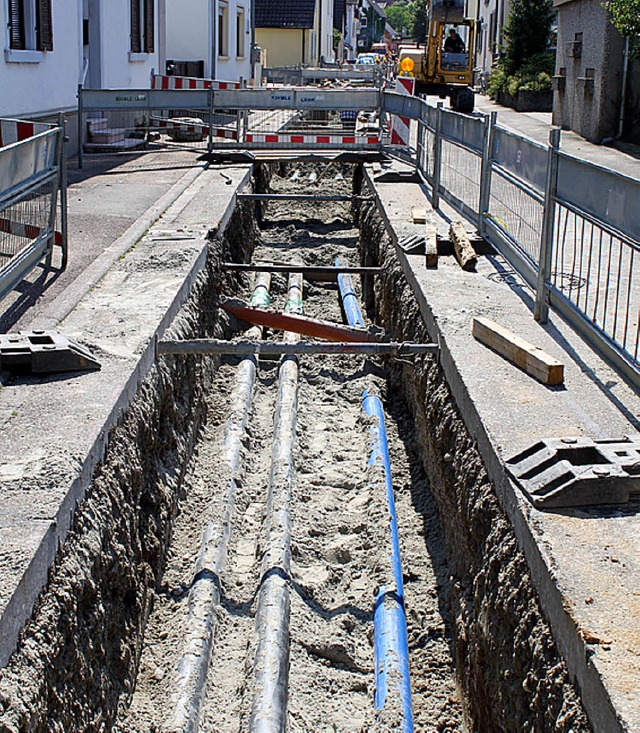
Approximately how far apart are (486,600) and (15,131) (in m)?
6.04

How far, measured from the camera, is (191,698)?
4570mm

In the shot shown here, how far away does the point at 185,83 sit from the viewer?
19.4 meters

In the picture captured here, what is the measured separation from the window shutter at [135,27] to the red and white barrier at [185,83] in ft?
2.37

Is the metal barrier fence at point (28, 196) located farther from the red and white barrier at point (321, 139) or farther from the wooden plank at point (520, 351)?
the red and white barrier at point (321, 139)

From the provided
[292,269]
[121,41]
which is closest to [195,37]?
[121,41]

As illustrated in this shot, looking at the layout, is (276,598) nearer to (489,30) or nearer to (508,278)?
(508,278)

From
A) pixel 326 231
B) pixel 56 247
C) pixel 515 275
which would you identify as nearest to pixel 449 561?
pixel 515 275

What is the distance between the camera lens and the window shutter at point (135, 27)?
21030 mm

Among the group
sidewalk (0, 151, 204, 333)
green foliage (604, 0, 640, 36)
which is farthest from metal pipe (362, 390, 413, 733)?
green foliage (604, 0, 640, 36)

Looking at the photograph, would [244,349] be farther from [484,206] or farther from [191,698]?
[484,206]

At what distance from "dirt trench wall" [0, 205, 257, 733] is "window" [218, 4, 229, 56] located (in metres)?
26.5

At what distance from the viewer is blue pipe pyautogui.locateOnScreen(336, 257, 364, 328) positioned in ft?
34.0

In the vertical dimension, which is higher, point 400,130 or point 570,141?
point 400,130

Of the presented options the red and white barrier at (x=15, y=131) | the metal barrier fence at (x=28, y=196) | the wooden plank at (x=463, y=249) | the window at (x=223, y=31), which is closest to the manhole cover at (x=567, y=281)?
the wooden plank at (x=463, y=249)
